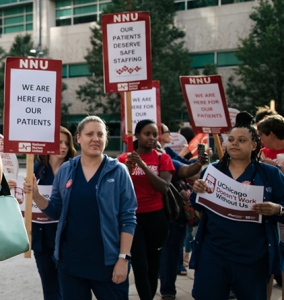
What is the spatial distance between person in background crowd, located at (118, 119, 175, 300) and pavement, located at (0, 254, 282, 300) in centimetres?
95

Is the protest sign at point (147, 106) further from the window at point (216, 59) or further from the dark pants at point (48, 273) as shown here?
the window at point (216, 59)

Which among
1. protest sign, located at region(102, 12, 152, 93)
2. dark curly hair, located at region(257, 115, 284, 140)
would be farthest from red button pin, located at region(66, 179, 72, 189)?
dark curly hair, located at region(257, 115, 284, 140)

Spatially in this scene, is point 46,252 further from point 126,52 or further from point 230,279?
point 126,52

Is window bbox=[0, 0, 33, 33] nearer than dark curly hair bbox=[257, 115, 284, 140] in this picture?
No

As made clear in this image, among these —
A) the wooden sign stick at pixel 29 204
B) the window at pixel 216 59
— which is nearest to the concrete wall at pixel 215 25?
the window at pixel 216 59

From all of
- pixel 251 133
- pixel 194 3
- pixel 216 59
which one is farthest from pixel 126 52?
pixel 194 3

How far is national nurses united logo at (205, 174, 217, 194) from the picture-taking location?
398cm

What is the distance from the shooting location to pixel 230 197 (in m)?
3.88

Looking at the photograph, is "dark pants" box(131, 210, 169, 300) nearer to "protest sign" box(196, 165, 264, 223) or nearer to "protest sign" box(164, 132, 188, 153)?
"protest sign" box(196, 165, 264, 223)

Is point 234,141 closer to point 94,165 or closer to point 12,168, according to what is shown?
point 94,165

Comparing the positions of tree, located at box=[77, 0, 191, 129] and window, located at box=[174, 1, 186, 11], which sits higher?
window, located at box=[174, 1, 186, 11]

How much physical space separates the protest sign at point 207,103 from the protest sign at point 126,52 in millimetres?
508

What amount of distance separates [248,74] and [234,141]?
2535 cm

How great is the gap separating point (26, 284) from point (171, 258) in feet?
5.88
